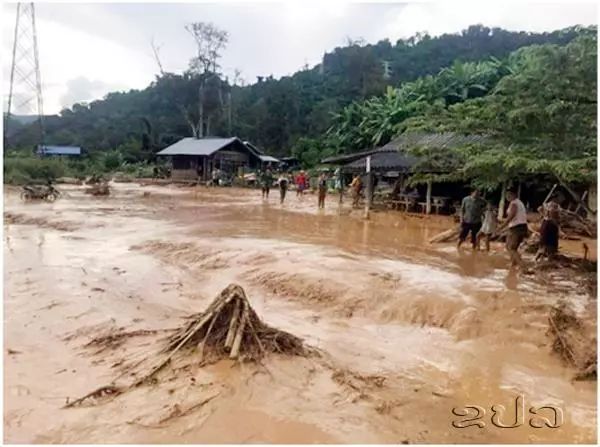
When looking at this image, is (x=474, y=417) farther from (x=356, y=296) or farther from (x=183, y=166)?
(x=183, y=166)

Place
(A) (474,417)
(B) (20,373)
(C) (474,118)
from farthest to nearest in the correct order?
(C) (474,118) < (B) (20,373) < (A) (474,417)

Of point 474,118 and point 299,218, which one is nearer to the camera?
point 474,118

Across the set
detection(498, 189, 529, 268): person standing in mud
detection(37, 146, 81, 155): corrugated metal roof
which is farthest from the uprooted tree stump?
detection(37, 146, 81, 155): corrugated metal roof

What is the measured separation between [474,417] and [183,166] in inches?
1518

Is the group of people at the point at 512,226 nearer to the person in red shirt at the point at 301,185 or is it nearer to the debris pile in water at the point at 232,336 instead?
the debris pile in water at the point at 232,336

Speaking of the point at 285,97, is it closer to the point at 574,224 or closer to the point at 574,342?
the point at 574,224

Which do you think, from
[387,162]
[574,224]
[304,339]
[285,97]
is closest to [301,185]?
[387,162]

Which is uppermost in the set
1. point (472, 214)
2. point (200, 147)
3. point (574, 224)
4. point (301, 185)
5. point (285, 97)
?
point (285, 97)

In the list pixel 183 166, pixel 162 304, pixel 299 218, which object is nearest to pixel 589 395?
pixel 162 304

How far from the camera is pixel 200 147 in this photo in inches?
1583

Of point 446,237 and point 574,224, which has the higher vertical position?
point 574,224

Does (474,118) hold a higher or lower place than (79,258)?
higher

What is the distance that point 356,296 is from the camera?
27.7 feet

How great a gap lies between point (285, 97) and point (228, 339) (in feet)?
156
